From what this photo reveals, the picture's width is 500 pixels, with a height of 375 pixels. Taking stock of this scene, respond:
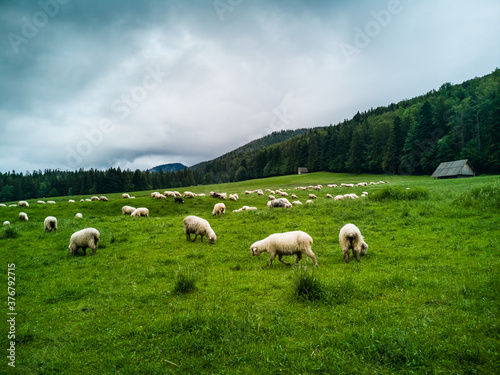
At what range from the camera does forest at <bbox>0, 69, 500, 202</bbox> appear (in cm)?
6500

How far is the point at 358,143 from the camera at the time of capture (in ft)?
303

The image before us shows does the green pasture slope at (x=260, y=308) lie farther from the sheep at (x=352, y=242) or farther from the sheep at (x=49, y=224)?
the sheep at (x=49, y=224)

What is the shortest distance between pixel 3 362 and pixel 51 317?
1884mm

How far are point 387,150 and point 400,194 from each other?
67006mm

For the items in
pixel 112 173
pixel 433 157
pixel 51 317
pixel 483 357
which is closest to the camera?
pixel 483 357

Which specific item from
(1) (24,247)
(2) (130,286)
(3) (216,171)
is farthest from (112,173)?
(2) (130,286)

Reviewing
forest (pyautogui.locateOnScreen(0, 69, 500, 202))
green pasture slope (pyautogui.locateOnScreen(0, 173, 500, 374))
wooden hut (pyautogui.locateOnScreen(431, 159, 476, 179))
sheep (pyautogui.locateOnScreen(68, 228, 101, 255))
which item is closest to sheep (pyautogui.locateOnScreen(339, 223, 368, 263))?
green pasture slope (pyautogui.locateOnScreen(0, 173, 500, 374))

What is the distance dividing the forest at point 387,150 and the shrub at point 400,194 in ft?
165

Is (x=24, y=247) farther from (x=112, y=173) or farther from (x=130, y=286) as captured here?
(x=112, y=173)

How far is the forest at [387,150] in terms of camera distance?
6500 cm

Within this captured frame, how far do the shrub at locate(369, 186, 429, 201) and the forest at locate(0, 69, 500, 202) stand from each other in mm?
50274

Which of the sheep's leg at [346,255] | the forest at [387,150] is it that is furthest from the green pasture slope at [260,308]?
the forest at [387,150]

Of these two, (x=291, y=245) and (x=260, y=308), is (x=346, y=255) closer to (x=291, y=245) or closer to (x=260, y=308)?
(x=291, y=245)

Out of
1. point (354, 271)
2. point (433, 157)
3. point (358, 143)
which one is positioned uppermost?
point (358, 143)
